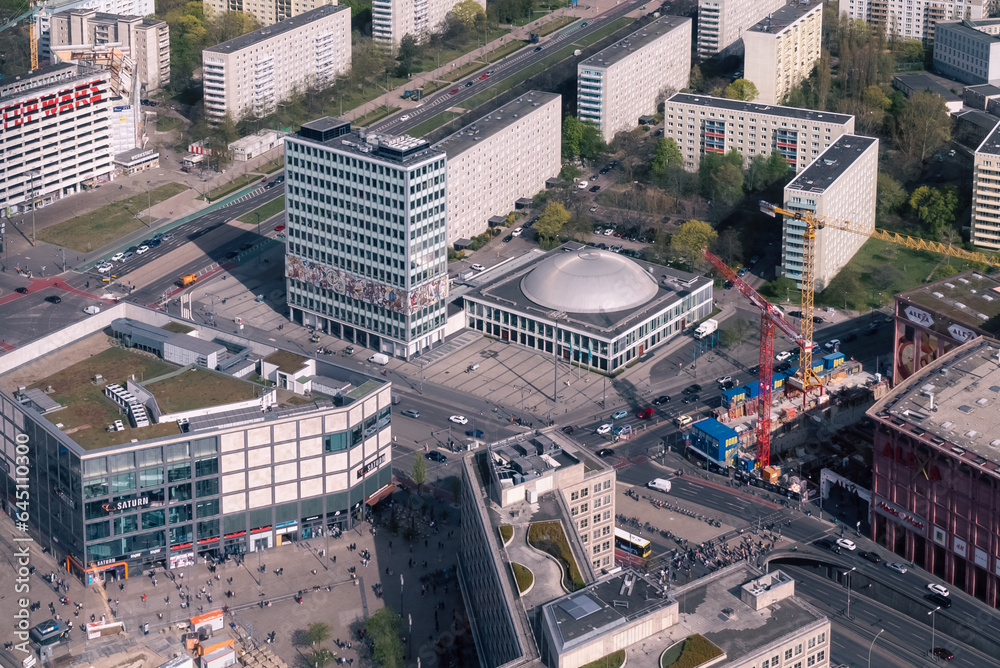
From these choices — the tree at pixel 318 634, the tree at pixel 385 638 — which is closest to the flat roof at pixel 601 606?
the tree at pixel 385 638

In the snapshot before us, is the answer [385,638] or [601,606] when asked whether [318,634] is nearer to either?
[385,638]

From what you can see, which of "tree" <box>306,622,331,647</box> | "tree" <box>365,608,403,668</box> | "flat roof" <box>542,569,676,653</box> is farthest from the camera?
"tree" <box>306,622,331,647</box>

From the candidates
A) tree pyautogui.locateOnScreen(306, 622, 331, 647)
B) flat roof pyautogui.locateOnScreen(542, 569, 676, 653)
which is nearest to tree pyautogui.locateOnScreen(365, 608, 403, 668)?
tree pyautogui.locateOnScreen(306, 622, 331, 647)

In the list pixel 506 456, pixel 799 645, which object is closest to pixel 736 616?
pixel 799 645

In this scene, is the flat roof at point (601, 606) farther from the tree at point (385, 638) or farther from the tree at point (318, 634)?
the tree at point (318, 634)

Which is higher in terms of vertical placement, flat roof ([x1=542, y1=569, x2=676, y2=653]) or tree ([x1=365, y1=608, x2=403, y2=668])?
flat roof ([x1=542, y1=569, x2=676, y2=653])

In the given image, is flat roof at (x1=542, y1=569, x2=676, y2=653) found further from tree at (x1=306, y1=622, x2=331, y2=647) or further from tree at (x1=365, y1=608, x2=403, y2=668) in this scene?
tree at (x1=306, y1=622, x2=331, y2=647)
